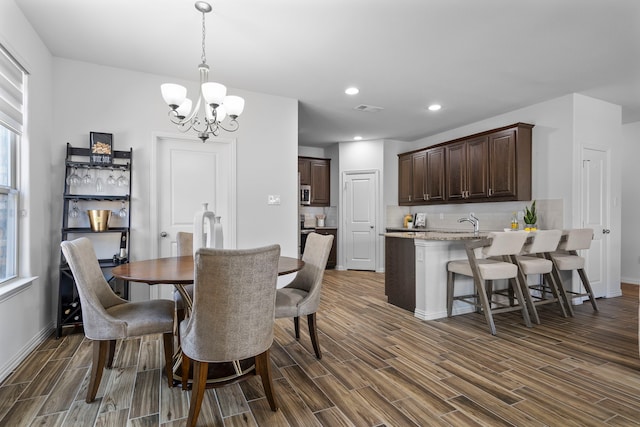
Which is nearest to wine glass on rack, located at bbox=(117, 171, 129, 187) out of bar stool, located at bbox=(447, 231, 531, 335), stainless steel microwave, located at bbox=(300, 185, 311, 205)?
bar stool, located at bbox=(447, 231, 531, 335)

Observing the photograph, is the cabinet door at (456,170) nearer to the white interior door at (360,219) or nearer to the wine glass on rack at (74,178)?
the white interior door at (360,219)

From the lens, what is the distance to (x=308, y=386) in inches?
83.4

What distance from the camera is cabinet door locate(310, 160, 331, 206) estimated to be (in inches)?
274

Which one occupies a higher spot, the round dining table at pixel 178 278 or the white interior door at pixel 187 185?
the white interior door at pixel 187 185

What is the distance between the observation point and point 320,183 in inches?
276

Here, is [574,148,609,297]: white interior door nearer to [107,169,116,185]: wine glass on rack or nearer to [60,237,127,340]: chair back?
[60,237,127,340]: chair back

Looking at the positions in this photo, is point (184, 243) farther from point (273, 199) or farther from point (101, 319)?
point (273, 199)

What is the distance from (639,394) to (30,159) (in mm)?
4553

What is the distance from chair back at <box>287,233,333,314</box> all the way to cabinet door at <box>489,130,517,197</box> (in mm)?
3083

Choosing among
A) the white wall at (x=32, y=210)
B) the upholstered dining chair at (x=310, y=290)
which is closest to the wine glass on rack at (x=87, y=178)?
the white wall at (x=32, y=210)

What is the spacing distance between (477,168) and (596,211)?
1545mm

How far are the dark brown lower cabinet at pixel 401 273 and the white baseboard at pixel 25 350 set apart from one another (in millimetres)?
3437

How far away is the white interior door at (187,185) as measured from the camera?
3617 mm

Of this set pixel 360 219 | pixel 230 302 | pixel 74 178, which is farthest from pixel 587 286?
pixel 74 178
